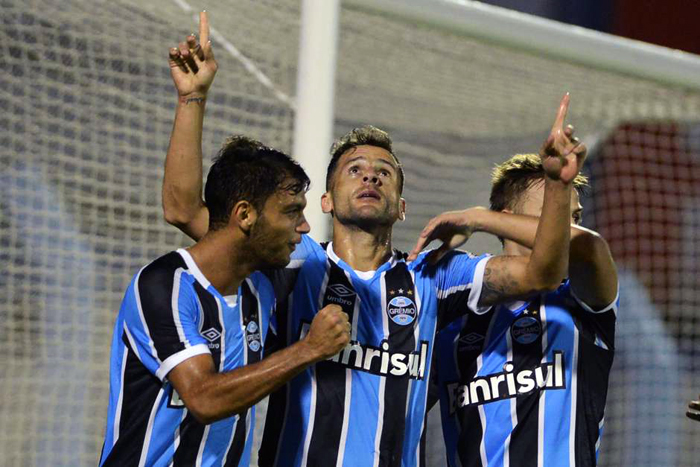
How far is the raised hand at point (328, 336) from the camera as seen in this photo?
8.43ft

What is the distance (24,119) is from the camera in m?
4.16

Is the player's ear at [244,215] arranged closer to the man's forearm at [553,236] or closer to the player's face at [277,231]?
the player's face at [277,231]

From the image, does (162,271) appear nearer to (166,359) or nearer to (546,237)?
(166,359)

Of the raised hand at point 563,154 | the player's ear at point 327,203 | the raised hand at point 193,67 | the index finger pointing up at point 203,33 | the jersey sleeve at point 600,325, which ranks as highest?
the index finger pointing up at point 203,33

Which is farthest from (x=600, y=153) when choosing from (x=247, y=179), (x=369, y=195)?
(x=247, y=179)

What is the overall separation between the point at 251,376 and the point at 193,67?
102 centimetres

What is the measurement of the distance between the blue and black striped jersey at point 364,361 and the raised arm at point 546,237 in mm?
68

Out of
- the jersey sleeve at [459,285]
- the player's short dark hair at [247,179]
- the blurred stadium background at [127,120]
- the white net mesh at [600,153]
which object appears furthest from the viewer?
the white net mesh at [600,153]

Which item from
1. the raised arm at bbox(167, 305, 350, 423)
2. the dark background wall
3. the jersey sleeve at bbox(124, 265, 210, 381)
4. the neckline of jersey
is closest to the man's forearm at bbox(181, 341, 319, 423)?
the raised arm at bbox(167, 305, 350, 423)

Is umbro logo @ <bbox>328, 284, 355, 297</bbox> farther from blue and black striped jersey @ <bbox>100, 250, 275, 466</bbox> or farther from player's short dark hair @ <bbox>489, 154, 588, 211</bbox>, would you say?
player's short dark hair @ <bbox>489, 154, 588, 211</bbox>

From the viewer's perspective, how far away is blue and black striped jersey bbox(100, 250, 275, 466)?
8.83ft

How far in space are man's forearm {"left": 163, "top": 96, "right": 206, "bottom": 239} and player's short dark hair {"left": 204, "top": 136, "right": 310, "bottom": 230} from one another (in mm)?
80

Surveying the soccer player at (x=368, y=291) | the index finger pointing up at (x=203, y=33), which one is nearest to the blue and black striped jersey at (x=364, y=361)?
the soccer player at (x=368, y=291)

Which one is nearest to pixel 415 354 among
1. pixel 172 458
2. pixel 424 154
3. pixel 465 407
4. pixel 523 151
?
pixel 465 407
